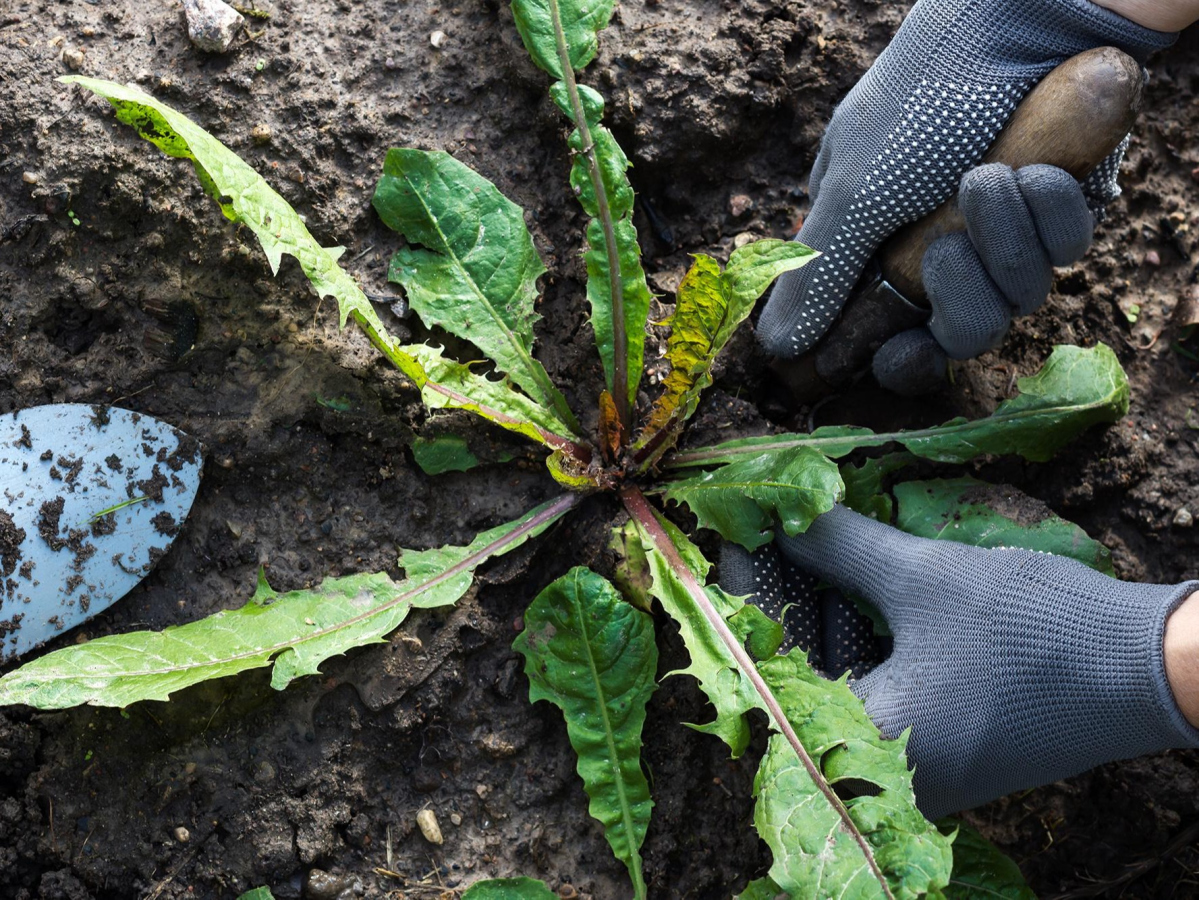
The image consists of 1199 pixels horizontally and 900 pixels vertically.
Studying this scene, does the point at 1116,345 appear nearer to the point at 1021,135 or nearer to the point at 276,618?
the point at 1021,135

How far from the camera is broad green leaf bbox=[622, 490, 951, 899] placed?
150 centimetres

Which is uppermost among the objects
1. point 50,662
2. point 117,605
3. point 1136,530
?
point 1136,530

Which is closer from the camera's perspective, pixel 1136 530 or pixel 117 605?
pixel 117 605

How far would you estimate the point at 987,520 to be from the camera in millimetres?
1956

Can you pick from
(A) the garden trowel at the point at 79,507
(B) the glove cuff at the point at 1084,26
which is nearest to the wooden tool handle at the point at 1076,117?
(B) the glove cuff at the point at 1084,26

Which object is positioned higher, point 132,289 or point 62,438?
point 132,289

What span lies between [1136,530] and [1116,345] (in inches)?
17.2

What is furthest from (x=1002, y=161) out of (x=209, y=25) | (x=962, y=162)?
(x=209, y=25)

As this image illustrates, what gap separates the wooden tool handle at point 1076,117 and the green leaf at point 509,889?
4.91ft

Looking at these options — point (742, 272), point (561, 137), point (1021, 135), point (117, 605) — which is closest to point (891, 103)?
point (1021, 135)

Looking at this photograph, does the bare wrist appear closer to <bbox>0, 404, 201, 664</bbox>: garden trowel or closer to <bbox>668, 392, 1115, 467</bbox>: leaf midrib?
<bbox>668, 392, 1115, 467</bbox>: leaf midrib

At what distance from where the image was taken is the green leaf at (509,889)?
176 centimetres

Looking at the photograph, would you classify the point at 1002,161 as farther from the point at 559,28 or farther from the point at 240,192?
the point at 240,192

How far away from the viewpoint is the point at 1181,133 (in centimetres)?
232
